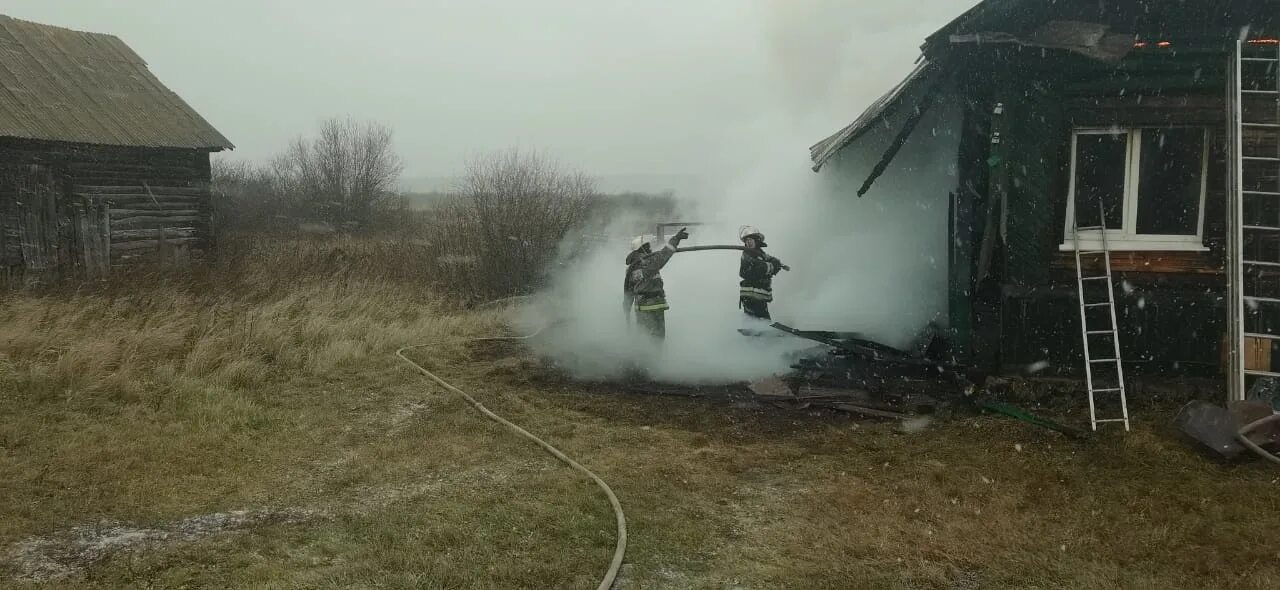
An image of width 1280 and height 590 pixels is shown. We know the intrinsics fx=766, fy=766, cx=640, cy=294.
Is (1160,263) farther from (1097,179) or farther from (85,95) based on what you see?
(85,95)

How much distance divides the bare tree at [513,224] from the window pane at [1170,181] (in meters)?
10.9

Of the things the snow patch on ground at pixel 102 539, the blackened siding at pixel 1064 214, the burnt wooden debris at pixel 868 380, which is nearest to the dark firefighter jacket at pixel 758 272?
the burnt wooden debris at pixel 868 380

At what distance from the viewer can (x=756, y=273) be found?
9.27m

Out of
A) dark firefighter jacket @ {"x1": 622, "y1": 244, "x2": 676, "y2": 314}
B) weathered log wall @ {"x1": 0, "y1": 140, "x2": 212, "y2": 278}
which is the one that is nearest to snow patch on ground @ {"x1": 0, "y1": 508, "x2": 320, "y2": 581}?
dark firefighter jacket @ {"x1": 622, "y1": 244, "x2": 676, "y2": 314}

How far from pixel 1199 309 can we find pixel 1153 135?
1657 mm

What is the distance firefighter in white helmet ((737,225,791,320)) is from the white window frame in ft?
10.0

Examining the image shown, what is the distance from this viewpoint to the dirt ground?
401 centimetres

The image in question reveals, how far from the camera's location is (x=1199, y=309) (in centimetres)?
700

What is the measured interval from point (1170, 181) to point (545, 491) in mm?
6475

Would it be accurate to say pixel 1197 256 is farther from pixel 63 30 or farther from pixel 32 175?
pixel 63 30

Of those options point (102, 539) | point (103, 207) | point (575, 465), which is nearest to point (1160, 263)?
point (575, 465)

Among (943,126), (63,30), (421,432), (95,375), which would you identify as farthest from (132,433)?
(63,30)

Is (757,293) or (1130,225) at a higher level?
(1130,225)

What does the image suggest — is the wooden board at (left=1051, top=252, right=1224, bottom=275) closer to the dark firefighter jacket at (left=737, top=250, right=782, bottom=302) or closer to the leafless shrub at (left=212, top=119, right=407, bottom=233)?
the dark firefighter jacket at (left=737, top=250, right=782, bottom=302)
